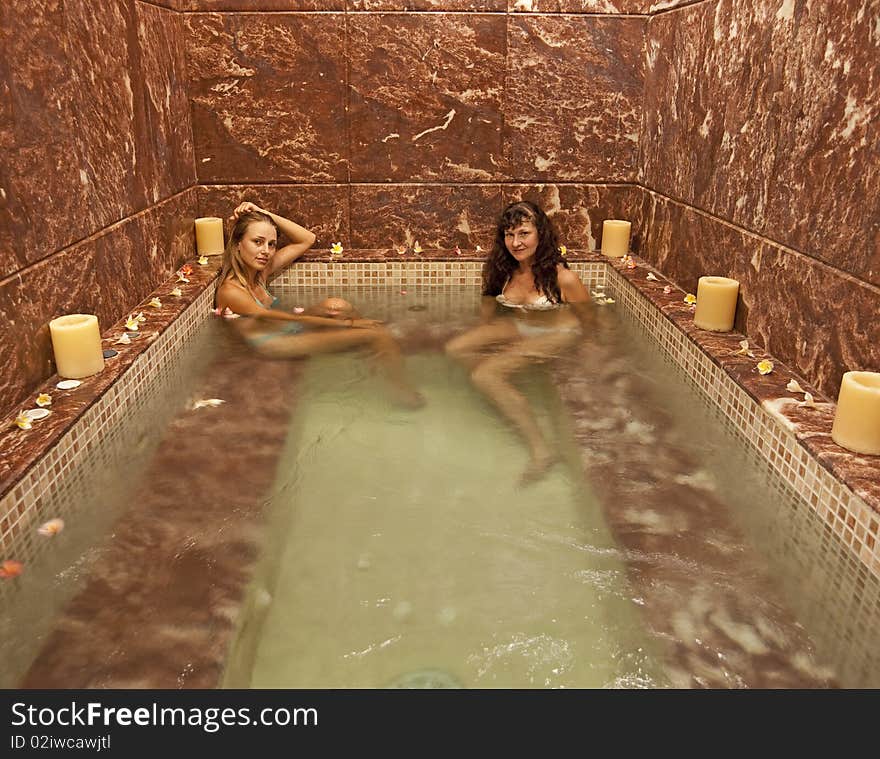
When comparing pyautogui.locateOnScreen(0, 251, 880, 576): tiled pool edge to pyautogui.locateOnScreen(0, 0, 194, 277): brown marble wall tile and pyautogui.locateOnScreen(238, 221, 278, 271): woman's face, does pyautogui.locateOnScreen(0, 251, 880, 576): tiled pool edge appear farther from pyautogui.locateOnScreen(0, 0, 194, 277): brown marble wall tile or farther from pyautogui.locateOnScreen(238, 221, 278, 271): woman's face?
pyautogui.locateOnScreen(0, 0, 194, 277): brown marble wall tile

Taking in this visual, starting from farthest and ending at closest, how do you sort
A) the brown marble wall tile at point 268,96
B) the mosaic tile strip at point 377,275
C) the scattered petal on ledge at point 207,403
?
the mosaic tile strip at point 377,275 < the brown marble wall tile at point 268,96 < the scattered petal on ledge at point 207,403

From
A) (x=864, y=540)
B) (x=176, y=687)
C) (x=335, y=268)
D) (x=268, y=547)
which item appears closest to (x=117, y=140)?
(x=335, y=268)

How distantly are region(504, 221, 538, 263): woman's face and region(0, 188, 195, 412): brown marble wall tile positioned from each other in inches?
62.9

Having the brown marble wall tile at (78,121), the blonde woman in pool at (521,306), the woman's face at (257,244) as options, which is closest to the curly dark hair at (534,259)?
the blonde woman in pool at (521,306)

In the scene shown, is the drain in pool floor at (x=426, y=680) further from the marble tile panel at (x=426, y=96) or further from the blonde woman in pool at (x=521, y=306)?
the marble tile panel at (x=426, y=96)

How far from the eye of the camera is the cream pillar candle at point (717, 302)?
2982 millimetres

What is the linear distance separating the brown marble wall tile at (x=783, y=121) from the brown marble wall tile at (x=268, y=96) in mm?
1782

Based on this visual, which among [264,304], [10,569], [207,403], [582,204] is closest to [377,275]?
[264,304]

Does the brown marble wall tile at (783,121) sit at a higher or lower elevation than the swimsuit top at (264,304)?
higher

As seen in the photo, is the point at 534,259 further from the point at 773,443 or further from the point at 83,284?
the point at 83,284

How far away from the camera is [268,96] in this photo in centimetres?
431

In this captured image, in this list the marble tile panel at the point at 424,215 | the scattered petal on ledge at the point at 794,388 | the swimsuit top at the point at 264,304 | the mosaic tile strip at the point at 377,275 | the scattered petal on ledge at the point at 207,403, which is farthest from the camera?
the marble tile panel at the point at 424,215

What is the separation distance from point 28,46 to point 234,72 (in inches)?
79.9

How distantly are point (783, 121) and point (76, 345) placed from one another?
2.39 meters
